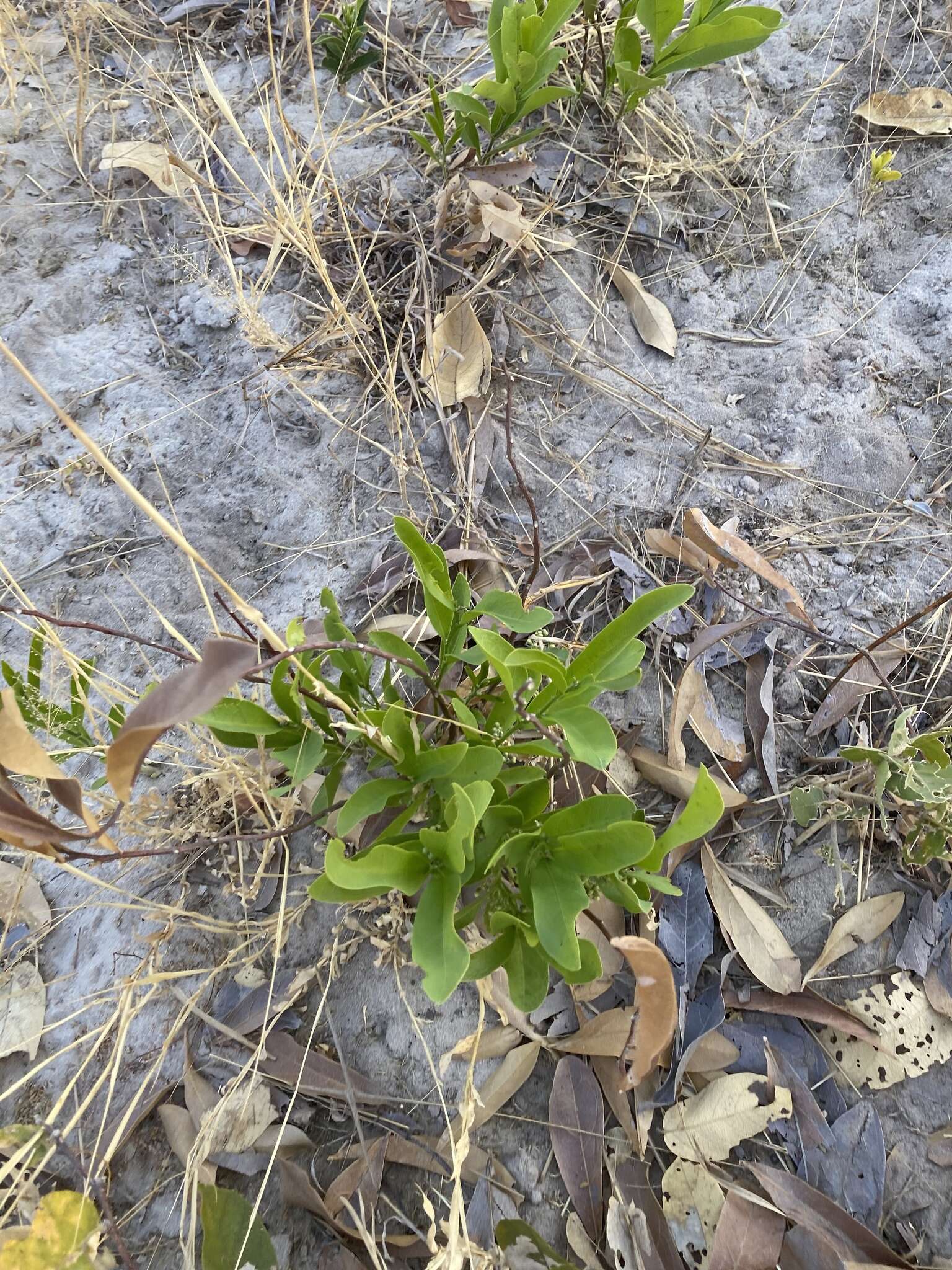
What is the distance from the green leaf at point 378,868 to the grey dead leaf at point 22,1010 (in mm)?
677

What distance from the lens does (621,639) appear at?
1.13 meters

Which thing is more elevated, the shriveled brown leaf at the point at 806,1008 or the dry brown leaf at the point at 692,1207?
the shriveled brown leaf at the point at 806,1008

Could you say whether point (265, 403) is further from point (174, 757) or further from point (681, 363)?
point (681, 363)

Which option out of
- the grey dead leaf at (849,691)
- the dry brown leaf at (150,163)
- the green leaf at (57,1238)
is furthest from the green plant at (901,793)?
the dry brown leaf at (150,163)

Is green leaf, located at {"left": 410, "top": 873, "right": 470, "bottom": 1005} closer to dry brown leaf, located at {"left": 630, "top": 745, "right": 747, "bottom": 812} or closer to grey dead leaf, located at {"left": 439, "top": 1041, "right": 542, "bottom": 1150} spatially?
grey dead leaf, located at {"left": 439, "top": 1041, "right": 542, "bottom": 1150}

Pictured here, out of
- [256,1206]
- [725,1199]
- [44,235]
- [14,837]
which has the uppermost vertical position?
[44,235]

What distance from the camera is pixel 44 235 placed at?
1.96 meters

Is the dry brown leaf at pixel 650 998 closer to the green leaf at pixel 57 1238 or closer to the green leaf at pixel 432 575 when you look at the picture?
the green leaf at pixel 432 575

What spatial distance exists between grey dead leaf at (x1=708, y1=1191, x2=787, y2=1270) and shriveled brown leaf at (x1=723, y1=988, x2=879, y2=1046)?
0.84ft

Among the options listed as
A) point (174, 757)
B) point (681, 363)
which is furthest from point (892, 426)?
point (174, 757)

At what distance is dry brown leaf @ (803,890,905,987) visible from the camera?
1256 millimetres

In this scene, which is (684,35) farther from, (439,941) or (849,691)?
(439,941)

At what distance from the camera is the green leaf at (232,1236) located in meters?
1.08

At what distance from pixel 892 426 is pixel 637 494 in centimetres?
60
